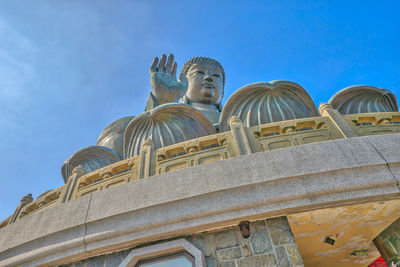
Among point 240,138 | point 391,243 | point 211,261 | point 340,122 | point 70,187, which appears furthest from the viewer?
point 70,187

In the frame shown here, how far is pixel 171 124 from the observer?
577 centimetres

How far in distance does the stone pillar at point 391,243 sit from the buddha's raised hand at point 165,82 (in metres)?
7.05

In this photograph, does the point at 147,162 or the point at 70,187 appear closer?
the point at 147,162

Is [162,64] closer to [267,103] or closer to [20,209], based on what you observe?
[267,103]

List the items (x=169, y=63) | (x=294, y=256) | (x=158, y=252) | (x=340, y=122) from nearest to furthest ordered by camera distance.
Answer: (x=294, y=256)
(x=158, y=252)
(x=340, y=122)
(x=169, y=63)

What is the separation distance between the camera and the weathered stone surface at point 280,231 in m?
2.73

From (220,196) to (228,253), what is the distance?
542 millimetres

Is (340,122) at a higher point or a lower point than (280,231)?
higher

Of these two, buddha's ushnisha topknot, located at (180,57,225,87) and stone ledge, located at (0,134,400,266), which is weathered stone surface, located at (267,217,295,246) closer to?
stone ledge, located at (0,134,400,266)

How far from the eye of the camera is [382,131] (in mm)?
3902

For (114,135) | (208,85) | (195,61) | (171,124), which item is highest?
(195,61)

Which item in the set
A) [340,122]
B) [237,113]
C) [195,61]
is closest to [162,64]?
[195,61]

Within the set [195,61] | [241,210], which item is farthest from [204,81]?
[241,210]

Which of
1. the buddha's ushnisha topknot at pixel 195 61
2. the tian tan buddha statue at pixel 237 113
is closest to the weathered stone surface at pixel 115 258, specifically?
the tian tan buddha statue at pixel 237 113
